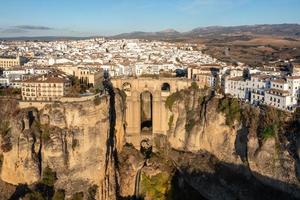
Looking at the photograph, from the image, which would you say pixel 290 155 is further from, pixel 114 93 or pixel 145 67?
pixel 145 67

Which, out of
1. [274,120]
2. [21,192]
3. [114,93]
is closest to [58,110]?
[21,192]

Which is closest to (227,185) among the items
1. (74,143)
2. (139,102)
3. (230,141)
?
(230,141)

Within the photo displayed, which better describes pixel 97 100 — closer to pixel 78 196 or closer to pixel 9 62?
pixel 78 196

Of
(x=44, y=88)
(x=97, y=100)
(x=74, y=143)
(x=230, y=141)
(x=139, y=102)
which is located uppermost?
(x=44, y=88)

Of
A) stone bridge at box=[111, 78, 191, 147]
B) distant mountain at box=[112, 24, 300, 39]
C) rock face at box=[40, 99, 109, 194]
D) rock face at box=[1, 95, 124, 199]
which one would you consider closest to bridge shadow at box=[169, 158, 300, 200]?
stone bridge at box=[111, 78, 191, 147]

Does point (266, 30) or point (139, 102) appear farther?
point (266, 30)

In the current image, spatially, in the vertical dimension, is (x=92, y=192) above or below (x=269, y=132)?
below
